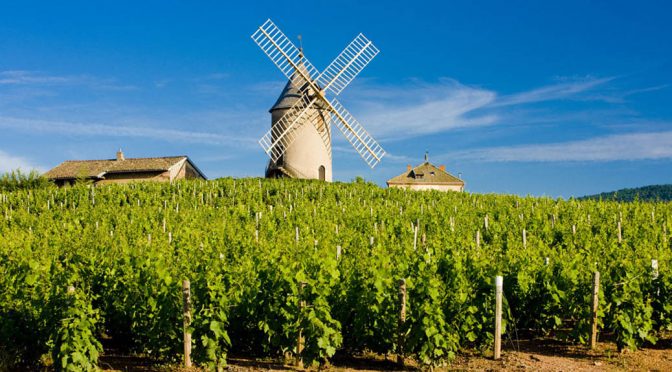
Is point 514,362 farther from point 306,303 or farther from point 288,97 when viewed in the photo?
point 288,97

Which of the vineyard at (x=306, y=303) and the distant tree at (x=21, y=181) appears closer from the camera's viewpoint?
the vineyard at (x=306, y=303)

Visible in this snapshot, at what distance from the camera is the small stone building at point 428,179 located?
5522 centimetres

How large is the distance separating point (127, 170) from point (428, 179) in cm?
2794

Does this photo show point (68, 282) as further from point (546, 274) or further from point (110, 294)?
point (546, 274)

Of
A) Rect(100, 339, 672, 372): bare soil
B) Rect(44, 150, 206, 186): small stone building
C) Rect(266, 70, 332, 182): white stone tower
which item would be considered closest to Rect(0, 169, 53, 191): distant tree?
Rect(44, 150, 206, 186): small stone building

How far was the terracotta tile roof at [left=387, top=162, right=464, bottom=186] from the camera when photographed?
2191 inches

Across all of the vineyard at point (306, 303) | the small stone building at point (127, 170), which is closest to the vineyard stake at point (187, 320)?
the vineyard at point (306, 303)

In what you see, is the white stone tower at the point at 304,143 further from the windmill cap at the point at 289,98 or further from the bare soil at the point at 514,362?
the bare soil at the point at 514,362

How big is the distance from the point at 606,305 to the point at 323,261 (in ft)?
16.4

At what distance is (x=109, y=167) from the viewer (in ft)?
141

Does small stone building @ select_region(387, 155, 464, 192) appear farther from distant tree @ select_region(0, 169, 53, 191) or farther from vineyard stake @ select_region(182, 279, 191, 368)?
vineyard stake @ select_region(182, 279, 191, 368)

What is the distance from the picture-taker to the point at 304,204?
25.0 meters

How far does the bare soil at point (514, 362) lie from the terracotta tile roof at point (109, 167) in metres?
33.2

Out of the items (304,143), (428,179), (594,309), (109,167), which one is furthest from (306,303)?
(428,179)
